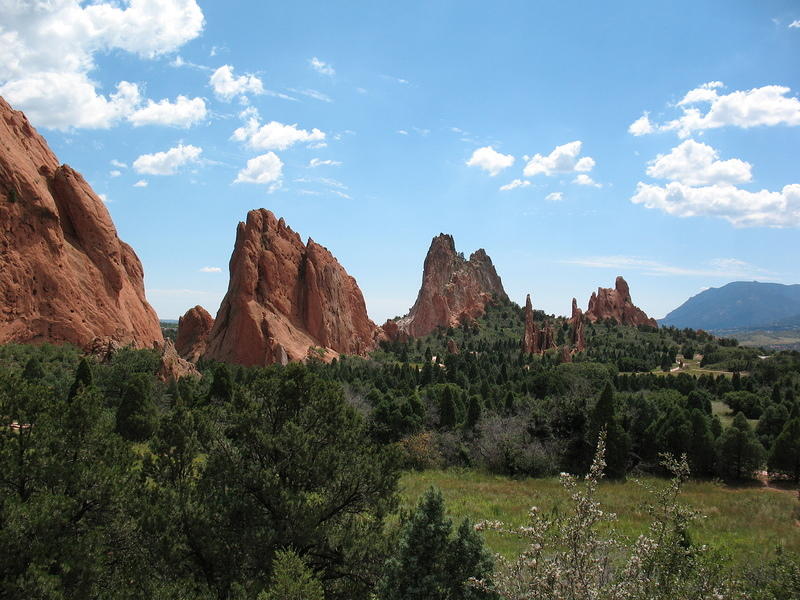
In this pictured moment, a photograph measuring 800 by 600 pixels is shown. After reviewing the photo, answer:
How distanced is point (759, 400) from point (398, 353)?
201 feet

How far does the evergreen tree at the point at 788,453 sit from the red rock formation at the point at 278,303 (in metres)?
50.8

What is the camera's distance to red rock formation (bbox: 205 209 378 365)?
7081 cm

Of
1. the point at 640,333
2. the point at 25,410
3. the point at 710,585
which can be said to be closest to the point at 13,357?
the point at 25,410

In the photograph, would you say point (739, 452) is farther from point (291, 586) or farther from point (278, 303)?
point (278, 303)

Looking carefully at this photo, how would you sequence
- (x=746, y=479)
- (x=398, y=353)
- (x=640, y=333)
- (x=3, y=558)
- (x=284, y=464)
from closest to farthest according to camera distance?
1. (x=3, y=558)
2. (x=284, y=464)
3. (x=746, y=479)
4. (x=398, y=353)
5. (x=640, y=333)

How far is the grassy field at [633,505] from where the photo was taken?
752 inches

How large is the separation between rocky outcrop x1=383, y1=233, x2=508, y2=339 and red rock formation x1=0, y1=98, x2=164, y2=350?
2719 inches

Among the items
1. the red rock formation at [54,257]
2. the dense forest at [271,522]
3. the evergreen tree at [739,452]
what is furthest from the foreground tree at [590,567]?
the red rock formation at [54,257]

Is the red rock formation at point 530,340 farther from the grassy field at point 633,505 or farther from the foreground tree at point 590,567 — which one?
the foreground tree at point 590,567

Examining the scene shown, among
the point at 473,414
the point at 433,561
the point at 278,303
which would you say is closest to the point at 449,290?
the point at 278,303

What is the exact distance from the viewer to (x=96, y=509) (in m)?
10.3

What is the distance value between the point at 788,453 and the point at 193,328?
74.9 metres

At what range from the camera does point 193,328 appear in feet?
272

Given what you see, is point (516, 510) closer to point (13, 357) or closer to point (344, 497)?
point (344, 497)
